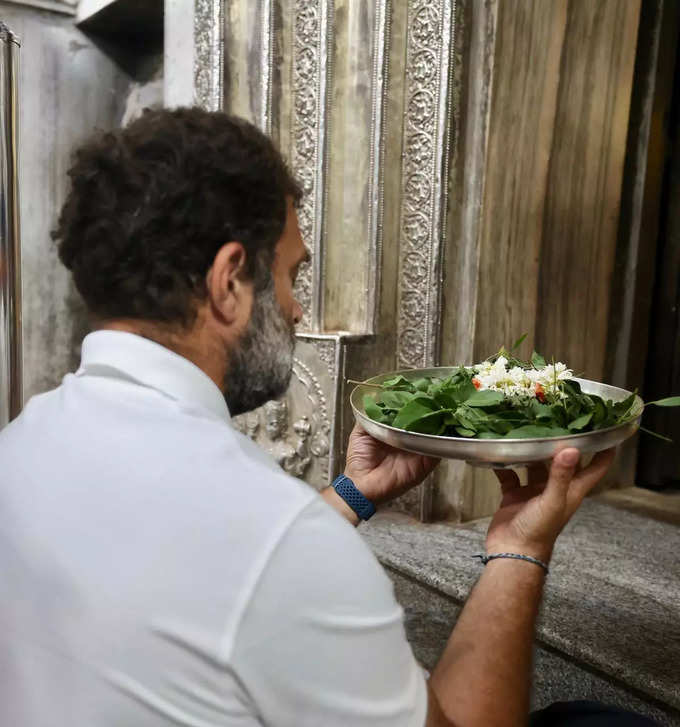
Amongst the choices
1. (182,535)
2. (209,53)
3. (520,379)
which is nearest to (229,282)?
(182,535)

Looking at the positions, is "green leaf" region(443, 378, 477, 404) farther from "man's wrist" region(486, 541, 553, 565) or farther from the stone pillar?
the stone pillar

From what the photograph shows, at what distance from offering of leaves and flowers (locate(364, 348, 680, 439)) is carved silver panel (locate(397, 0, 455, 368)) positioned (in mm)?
1363

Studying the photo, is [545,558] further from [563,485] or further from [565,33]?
[565,33]

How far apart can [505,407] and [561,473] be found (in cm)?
27

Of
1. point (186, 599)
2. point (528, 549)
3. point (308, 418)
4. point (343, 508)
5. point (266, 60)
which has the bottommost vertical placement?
point (308, 418)

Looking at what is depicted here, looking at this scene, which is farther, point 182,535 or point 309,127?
point 309,127

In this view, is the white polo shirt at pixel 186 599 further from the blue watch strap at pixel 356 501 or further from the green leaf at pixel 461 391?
the blue watch strap at pixel 356 501

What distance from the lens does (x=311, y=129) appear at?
11.2 feet

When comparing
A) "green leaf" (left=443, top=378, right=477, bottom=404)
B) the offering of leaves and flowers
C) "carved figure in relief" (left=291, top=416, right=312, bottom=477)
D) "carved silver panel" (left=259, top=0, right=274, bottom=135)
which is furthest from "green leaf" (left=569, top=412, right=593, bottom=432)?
"carved silver panel" (left=259, top=0, right=274, bottom=135)

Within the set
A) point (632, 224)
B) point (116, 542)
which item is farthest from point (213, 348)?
point (632, 224)

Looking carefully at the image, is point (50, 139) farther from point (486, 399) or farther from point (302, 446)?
point (486, 399)

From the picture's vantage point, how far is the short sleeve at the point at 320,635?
0.83 metres

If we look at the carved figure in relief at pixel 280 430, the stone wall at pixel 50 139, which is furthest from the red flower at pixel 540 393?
the stone wall at pixel 50 139

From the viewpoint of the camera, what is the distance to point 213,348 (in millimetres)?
1204
